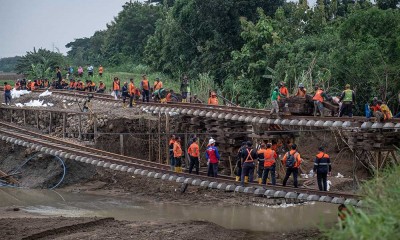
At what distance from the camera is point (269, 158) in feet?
65.6

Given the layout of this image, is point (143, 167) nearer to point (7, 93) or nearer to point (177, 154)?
point (177, 154)

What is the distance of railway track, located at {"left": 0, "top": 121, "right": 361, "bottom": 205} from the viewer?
18688 mm

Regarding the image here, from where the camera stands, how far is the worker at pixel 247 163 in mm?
20000

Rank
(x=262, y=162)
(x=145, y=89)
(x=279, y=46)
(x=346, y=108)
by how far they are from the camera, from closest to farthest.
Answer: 1. (x=262, y=162)
2. (x=346, y=108)
3. (x=145, y=89)
4. (x=279, y=46)

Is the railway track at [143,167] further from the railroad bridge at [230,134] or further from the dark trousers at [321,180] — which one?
the dark trousers at [321,180]

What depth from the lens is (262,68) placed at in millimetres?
36094

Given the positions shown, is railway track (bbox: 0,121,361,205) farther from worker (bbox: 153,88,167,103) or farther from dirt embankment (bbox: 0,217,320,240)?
worker (bbox: 153,88,167,103)

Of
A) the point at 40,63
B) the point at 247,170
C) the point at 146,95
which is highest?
the point at 40,63

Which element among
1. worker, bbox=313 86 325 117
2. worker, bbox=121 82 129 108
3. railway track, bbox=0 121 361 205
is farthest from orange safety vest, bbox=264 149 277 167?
worker, bbox=121 82 129 108

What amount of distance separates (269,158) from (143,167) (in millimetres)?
4652

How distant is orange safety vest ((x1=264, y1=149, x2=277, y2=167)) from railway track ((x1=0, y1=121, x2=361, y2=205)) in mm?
723

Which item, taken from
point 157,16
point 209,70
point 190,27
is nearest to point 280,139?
point 209,70

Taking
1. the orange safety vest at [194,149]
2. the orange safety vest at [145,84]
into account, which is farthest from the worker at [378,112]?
the orange safety vest at [145,84]

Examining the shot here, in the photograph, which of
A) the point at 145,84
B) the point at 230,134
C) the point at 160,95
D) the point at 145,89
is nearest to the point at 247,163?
the point at 230,134
